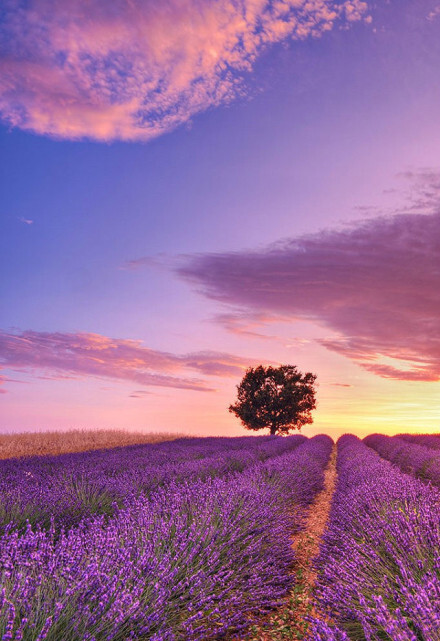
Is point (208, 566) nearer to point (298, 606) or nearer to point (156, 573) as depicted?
point (156, 573)

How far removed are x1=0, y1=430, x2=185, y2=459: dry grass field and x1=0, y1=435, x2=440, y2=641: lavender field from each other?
9.27m

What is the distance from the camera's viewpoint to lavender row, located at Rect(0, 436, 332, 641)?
2.02 meters

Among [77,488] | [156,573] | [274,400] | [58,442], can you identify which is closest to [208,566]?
[156,573]

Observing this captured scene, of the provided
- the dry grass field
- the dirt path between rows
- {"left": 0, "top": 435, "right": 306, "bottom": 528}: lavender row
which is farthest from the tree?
the dirt path between rows

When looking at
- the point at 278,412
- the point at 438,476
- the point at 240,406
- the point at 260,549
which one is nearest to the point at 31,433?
the point at 240,406

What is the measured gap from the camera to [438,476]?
25.8ft

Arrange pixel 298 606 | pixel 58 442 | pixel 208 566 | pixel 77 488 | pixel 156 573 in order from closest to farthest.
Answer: pixel 156 573
pixel 208 566
pixel 298 606
pixel 77 488
pixel 58 442

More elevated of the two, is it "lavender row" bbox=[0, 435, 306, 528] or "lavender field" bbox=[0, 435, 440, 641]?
"lavender field" bbox=[0, 435, 440, 641]

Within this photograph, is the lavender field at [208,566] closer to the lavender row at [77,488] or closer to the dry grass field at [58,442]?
the lavender row at [77,488]

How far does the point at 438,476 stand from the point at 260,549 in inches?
226

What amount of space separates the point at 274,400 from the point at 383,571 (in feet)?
71.3

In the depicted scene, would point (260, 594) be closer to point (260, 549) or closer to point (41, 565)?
point (260, 549)

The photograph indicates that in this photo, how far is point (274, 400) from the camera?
2412cm

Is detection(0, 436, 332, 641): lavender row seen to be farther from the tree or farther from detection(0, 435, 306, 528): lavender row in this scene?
the tree
